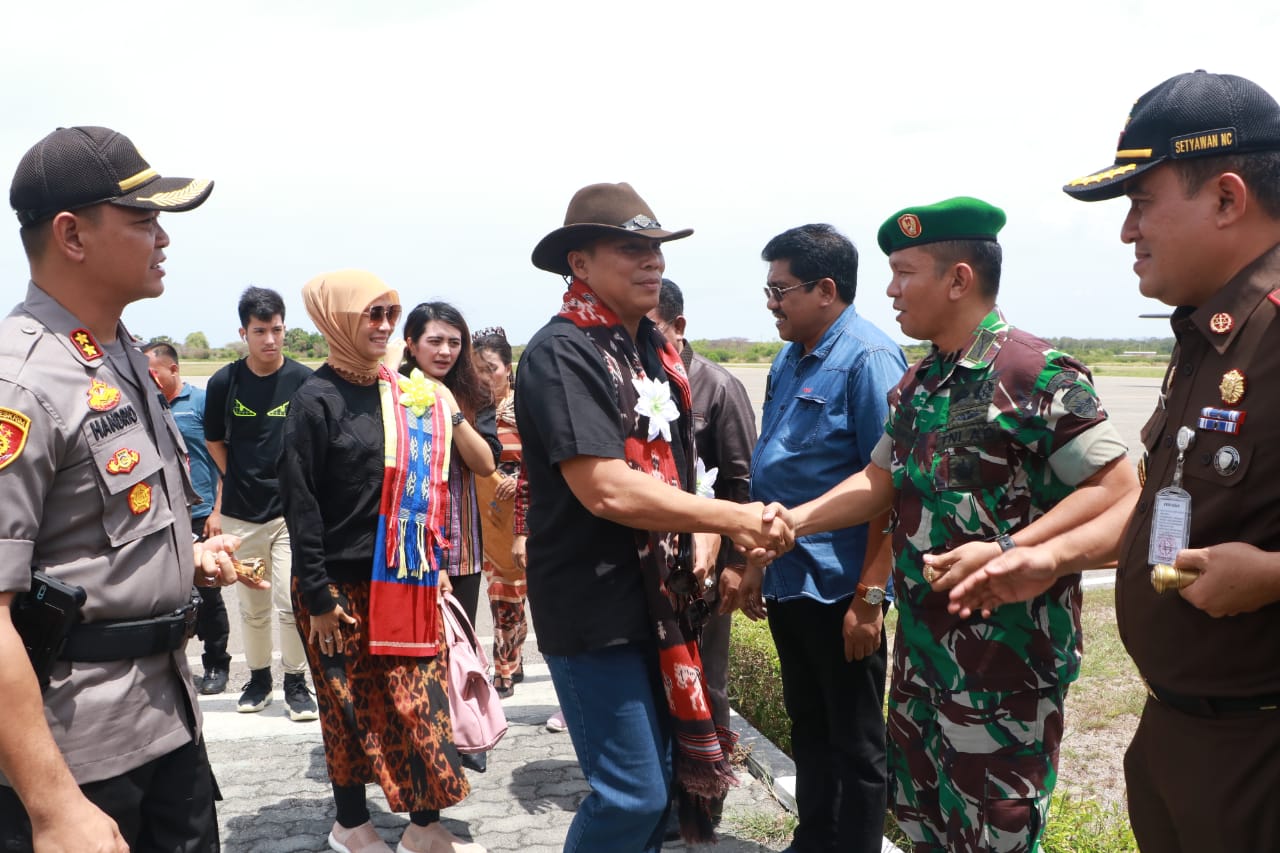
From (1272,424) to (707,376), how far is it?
9.17 ft

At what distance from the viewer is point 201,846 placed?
7.97 ft

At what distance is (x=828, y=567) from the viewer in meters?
3.61

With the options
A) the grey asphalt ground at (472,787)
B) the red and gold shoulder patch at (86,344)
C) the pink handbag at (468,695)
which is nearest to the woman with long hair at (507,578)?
the grey asphalt ground at (472,787)

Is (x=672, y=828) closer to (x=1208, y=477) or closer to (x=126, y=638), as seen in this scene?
(x=126, y=638)

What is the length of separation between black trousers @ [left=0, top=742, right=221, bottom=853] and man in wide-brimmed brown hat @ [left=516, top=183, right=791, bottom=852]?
0.97 m

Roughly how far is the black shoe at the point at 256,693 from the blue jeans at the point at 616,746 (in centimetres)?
343

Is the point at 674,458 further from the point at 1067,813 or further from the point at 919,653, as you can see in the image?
the point at 1067,813

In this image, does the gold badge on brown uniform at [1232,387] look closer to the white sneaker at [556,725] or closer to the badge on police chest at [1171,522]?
the badge on police chest at [1171,522]

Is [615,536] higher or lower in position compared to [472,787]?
higher

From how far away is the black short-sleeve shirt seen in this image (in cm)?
282

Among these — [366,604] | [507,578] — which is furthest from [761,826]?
[507,578]

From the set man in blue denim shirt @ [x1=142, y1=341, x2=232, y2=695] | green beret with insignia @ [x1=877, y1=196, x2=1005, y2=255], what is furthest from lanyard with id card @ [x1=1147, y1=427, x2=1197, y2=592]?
man in blue denim shirt @ [x1=142, y1=341, x2=232, y2=695]

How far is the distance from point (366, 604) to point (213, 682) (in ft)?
9.38

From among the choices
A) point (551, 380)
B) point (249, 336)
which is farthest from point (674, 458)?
point (249, 336)
